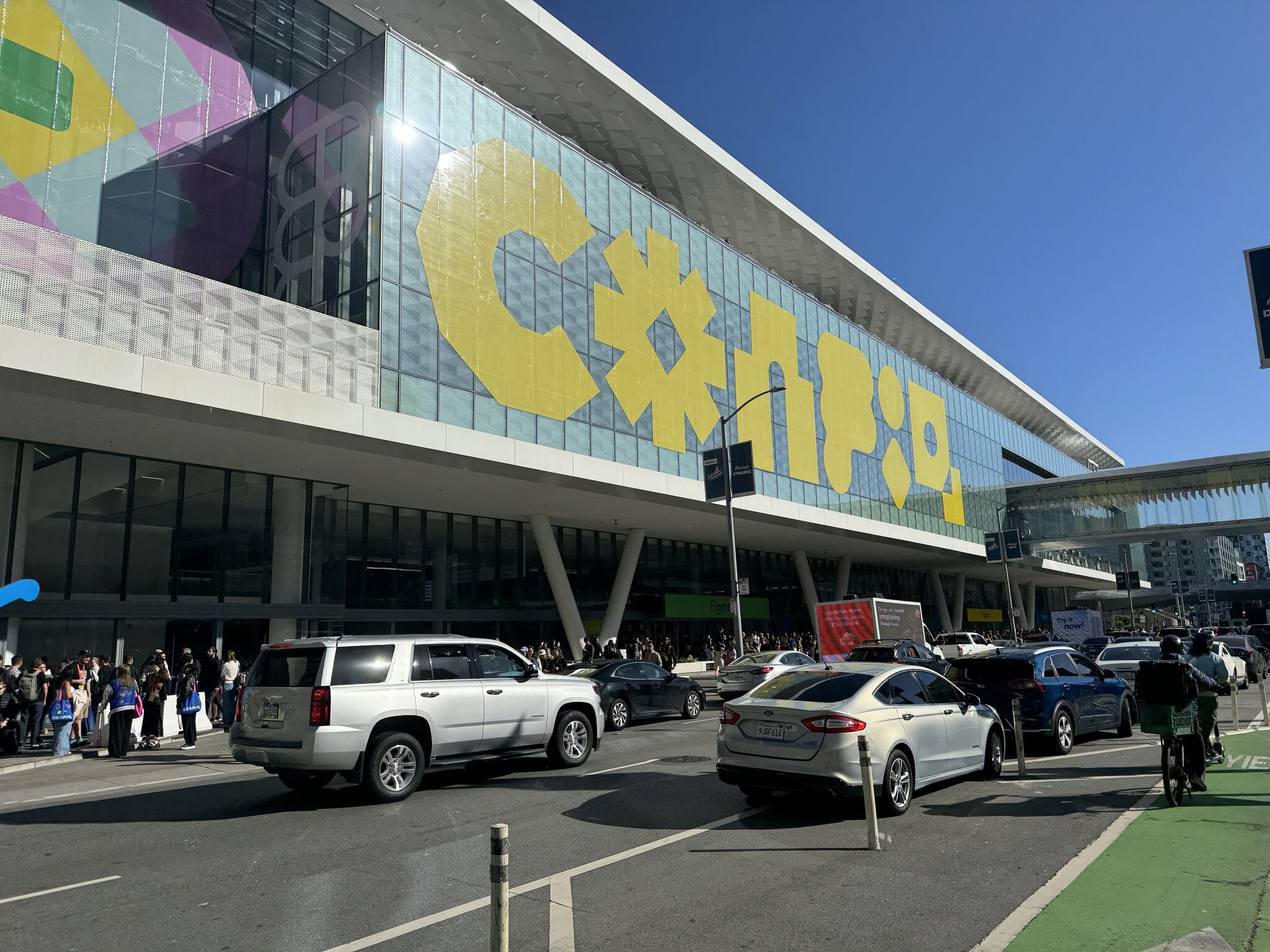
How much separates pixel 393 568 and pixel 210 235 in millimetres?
12262

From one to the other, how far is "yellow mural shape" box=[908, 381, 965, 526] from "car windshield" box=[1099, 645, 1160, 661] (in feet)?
101

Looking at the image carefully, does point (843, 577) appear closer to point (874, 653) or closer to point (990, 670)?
point (874, 653)

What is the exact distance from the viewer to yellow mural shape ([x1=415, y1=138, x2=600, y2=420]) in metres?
24.7

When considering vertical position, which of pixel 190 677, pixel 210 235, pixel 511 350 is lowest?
pixel 190 677

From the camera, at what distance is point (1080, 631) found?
4922cm

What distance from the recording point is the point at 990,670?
1301 centimetres

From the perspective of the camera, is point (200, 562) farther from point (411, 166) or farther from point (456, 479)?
point (411, 166)

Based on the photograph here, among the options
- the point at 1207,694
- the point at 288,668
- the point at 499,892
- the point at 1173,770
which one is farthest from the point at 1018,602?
the point at 499,892

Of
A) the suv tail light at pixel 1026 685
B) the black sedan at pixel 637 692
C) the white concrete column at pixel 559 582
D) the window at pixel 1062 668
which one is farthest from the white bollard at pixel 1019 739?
the white concrete column at pixel 559 582

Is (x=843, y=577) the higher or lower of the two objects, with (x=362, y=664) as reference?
higher

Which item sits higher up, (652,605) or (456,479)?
(456,479)

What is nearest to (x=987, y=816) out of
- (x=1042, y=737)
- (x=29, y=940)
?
(x=1042, y=737)

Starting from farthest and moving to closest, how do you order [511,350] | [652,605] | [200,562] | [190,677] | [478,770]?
[652,605]
[511,350]
[200,562]
[190,677]
[478,770]

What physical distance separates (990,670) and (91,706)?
1764 cm
